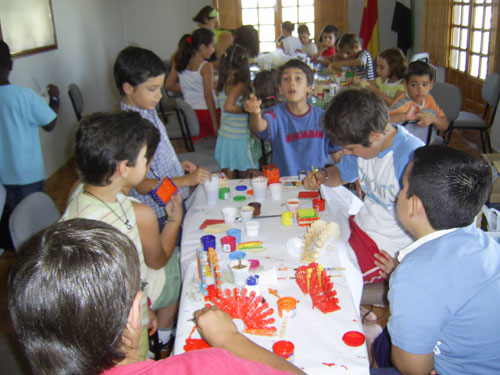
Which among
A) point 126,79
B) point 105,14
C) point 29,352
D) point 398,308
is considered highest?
point 105,14

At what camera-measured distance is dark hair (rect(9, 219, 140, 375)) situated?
72 centimetres

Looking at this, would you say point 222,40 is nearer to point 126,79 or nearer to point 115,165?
point 126,79

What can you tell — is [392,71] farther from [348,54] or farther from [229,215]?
[229,215]

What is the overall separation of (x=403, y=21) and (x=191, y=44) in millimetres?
5027

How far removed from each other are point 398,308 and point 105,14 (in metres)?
A: 7.37

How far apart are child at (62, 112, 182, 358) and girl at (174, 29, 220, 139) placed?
2523 millimetres

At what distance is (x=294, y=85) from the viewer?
271cm

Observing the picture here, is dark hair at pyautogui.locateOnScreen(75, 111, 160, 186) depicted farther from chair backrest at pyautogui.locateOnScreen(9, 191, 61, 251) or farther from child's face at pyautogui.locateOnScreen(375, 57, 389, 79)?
child's face at pyautogui.locateOnScreen(375, 57, 389, 79)

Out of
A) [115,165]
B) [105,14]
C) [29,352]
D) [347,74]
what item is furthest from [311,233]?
[105,14]

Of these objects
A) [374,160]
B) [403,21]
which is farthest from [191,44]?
[403,21]

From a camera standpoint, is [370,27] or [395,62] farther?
[370,27]

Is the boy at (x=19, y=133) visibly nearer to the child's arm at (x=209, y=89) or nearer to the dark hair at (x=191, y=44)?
the child's arm at (x=209, y=89)

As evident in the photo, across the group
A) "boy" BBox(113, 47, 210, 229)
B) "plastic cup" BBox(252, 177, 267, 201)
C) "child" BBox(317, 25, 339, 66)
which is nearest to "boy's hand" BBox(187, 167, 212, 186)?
"boy" BBox(113, 47, 210, 229)

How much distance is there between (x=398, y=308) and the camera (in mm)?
1156
